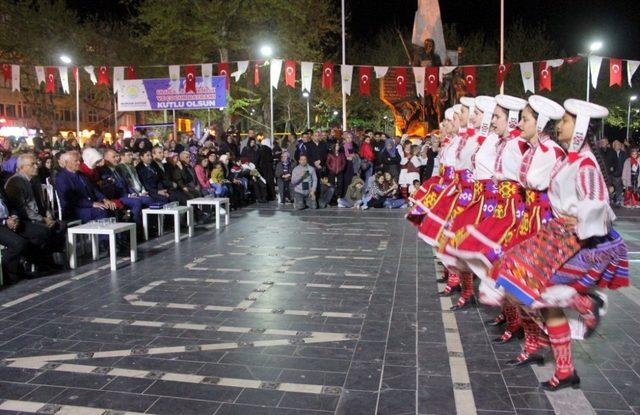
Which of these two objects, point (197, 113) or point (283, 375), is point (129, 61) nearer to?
point (197, 113)

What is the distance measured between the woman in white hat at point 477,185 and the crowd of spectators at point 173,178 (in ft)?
16.8

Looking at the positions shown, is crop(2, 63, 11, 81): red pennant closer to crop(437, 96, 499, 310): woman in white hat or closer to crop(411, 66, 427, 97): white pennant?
crop(411, 66, 427, 97): white pennant

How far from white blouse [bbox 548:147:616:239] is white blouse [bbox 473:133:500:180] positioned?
4.63 ft

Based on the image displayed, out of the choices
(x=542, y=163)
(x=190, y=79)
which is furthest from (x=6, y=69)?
(x=542, y=163)

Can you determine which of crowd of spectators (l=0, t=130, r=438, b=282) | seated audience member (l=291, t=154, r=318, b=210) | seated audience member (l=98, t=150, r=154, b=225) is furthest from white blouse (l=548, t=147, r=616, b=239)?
seated audience member (l=291, t=154, r=318, b=210)

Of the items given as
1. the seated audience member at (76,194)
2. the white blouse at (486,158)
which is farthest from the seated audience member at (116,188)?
the white blouse at (486,158)

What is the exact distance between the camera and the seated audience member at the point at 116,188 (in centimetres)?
1005

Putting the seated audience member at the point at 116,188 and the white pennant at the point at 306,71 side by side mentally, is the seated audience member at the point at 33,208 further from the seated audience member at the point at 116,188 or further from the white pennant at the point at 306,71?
the white pennant at the point at 306,71

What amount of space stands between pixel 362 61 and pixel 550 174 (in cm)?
4438

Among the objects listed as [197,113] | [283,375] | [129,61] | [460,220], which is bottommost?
[283,375]

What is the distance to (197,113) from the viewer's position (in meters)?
33.0

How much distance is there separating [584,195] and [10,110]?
66.4m

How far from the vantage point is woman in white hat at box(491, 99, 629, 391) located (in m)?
3.61

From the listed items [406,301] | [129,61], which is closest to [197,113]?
[129,61]
